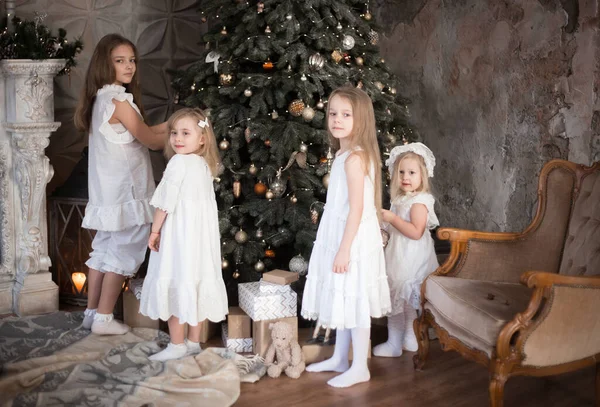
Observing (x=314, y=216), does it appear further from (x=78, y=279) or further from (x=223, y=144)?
(x=78, y=279)

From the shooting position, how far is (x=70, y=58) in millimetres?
5328

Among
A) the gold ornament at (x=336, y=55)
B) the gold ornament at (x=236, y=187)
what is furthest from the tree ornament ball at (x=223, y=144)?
the gold ornament at (x=336, y=55)

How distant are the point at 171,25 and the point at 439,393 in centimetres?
397

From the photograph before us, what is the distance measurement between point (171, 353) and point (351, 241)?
1.19 m

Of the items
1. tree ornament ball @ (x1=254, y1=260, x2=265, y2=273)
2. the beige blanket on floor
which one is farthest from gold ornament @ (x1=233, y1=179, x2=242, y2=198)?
the beige blanket on floor

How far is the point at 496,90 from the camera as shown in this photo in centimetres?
568

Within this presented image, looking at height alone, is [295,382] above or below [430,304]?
below

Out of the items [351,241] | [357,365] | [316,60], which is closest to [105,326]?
[357,365]

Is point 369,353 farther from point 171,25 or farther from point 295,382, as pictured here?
point 171,25

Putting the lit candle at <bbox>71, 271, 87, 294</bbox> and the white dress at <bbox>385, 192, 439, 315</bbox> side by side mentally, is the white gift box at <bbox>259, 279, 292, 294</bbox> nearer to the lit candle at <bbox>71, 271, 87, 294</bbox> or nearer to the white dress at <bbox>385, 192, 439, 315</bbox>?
the white dress at <bbox>385, 192, 439, 315</bbox>

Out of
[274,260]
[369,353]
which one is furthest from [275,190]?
[369,353]

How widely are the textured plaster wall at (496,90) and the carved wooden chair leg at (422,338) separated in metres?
1.56

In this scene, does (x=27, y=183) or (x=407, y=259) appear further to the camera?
(x=27, y=183)

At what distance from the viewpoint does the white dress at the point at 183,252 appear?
4.17 metres
